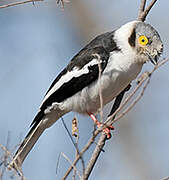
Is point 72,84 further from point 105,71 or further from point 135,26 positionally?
point 135,26

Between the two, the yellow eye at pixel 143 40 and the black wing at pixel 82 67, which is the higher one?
the black wing at pixel 82 67

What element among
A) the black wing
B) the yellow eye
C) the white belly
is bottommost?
the white belly

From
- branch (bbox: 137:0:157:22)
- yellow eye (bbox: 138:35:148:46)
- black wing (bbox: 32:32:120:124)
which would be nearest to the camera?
branch (bbox: 137:0:157:22)

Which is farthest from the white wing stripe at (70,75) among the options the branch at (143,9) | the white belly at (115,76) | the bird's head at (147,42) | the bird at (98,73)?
the branch at (143,9)

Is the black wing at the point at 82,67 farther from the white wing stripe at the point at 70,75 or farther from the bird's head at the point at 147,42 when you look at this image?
the bird's head at the point at 147,42

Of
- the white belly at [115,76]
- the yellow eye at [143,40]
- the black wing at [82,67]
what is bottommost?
the white belly at [115,76]

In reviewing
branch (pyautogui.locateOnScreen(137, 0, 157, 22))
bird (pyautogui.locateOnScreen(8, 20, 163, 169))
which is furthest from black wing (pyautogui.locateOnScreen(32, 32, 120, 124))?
branch (pyautogui.locateOnScreen(137, 0, 157, 22))

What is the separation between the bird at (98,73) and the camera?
4.92 meters

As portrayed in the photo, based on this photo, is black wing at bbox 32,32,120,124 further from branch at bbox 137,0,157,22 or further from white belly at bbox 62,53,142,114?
branch at bbox 137,0,157,22

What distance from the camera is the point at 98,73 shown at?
5.15m

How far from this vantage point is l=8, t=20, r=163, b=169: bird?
492 cm

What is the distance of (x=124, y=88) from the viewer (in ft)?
16.8

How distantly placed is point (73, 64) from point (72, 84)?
0.73 ft

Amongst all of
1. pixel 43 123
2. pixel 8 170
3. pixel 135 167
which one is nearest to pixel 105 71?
pixel 43 123
